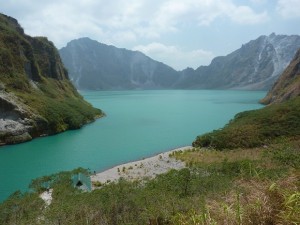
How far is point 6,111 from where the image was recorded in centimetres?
6638

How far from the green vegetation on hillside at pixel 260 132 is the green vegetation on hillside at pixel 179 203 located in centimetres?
2003

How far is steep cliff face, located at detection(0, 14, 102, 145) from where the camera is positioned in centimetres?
6556

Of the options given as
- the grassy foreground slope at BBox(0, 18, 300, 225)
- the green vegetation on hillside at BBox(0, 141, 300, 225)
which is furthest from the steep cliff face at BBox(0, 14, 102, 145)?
the green vegetation on hillside at BBox(0, 141, 300, 225)

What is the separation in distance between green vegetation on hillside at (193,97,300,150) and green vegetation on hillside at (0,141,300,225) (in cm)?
2003

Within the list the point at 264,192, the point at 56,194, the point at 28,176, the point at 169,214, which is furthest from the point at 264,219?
the point at 28,176

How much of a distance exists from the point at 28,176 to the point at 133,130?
35155 millimetres

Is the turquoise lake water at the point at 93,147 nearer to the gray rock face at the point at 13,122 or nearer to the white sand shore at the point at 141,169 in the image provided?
the gray rock face at the point at 13,122

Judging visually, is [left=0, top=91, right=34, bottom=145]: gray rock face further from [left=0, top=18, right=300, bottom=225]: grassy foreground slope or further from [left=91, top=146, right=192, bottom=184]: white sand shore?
[left=0, top=18, right=300, bottom=225]: grassy foreground slope

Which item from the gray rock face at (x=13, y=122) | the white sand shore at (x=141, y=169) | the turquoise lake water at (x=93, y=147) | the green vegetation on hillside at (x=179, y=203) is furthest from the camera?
the gray rock face at (x=13, y=122)

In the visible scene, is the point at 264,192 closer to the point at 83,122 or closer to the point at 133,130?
the point at 133,130

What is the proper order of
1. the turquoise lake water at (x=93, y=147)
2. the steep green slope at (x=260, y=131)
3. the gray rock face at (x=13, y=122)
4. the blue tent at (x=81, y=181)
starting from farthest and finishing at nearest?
1. the gray rock face at (x=13, y=122)
2. the steep green slope at (x=260, y=131)
3. the turquoise lake water at (x=93, y=147)
4. the blue tent at (x=81, y=181)

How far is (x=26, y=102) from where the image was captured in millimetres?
74500

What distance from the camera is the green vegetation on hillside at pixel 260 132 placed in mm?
50188

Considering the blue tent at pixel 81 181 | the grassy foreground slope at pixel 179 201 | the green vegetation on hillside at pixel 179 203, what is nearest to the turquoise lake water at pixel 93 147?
the blue tent at pixel 81 181
